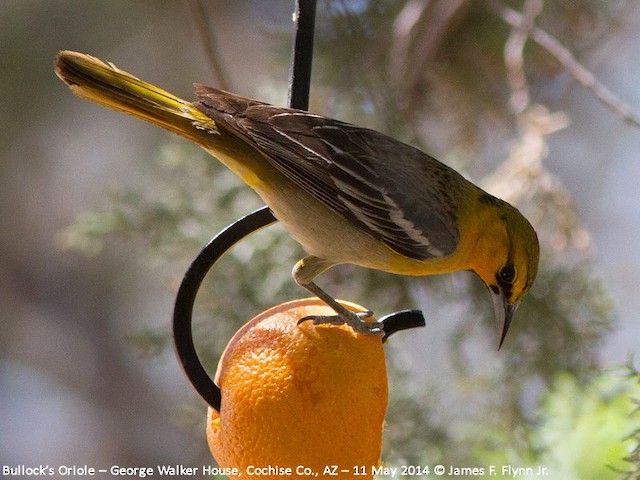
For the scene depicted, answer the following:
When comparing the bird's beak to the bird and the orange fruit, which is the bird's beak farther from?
the orange fruit

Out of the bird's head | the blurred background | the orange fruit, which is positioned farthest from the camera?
the blurred background

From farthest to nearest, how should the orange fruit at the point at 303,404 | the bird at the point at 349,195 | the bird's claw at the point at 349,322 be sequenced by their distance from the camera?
the bird at the point at 349,195, the bird's claw at the point at 349,322, the orange fruit at the point at 303,404

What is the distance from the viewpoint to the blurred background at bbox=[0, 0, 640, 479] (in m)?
2.52

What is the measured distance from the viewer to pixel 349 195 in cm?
187

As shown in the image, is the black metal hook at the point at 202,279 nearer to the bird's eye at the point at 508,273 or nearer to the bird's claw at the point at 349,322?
the bird's claw at the point at 349,322

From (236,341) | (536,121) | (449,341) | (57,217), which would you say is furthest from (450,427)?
(57,217)

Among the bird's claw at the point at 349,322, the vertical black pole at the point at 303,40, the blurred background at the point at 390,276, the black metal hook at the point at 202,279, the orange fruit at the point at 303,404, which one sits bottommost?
the orange fruit at the point at 303,404

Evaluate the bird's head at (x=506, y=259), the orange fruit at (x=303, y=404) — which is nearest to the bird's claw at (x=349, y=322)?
the orange fruit at (x=303, y=404)

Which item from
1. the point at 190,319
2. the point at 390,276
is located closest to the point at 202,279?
the point at 190,319

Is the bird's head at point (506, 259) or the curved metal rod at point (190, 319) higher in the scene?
the bird's head at point (506, 259)

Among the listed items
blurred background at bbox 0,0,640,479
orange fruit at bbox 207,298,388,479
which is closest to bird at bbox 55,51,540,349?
orange fruit at bbox 207,298,388,479

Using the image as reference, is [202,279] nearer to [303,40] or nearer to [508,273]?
[303,40]

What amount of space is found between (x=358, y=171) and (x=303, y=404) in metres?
0.60

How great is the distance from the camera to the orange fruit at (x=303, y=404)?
1.48 metres
